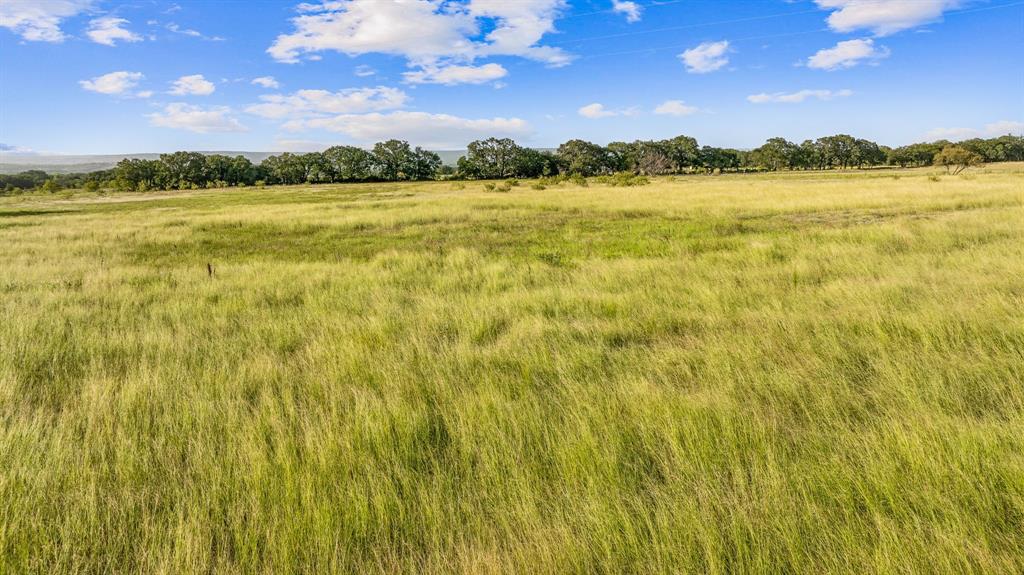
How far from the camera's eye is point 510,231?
1806 cm

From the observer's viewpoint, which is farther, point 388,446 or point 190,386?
point 190,386

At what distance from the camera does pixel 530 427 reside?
3.39m

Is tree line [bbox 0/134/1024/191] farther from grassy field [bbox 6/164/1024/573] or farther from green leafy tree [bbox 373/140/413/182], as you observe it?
grassy field [bbox 6/164/1024/573]

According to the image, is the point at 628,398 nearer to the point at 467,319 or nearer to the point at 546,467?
the point at 546,467

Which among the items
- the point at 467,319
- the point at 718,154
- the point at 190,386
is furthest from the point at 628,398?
the point at 718,154

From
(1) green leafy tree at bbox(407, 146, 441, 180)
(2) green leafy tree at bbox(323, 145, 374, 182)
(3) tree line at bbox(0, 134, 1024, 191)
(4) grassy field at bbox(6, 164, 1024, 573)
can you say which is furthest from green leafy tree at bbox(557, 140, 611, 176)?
(4) grassy field at bbox(6, 164, 1024, 573)

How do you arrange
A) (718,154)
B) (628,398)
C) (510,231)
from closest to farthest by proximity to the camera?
(628,398)
(510,231)
(718,154)

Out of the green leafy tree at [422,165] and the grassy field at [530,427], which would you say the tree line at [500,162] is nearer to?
the green leafy tree at [422,165]

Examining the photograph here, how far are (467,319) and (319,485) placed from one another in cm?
373

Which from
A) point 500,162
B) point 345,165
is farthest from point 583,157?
point 345,165

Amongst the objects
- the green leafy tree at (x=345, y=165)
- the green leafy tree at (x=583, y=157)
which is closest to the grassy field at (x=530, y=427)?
the green leafy tree at (x=345, y=165)

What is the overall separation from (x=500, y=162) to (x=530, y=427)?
10173cm

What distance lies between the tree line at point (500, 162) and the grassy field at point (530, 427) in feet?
275

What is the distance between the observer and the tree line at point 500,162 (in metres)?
89.1
